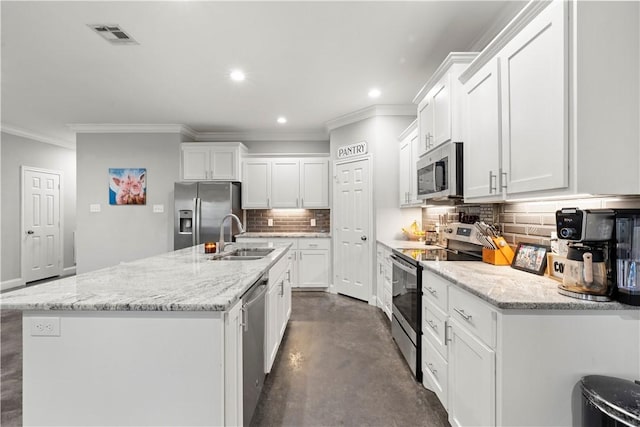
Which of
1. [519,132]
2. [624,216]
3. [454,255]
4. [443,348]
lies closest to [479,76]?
[519,132]

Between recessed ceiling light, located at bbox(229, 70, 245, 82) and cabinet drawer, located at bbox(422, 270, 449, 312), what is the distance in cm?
267

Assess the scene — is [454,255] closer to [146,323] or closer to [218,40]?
[146,323]

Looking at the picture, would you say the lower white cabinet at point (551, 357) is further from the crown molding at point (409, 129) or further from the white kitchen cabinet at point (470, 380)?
the crown molding at point (409, 129)

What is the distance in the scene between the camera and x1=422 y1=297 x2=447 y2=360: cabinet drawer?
6.06 ft

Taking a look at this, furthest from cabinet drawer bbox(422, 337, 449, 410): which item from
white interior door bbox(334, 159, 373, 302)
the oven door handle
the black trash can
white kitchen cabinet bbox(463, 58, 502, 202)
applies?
white interior door bbox(334, 159, 373, 302)

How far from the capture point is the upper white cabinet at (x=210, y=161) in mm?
5074

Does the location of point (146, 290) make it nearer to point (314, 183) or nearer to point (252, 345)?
point (252, 345)

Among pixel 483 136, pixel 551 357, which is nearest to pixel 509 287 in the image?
pixel 551 357

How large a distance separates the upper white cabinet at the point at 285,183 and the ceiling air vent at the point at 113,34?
274 cm

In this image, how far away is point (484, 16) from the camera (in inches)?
89.4

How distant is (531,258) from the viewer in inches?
72.3

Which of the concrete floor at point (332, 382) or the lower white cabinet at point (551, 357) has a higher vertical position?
the lower white cabinet at point (551, 357)

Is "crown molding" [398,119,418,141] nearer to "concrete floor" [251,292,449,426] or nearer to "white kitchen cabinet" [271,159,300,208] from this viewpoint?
"white kitchen cabinet" [271,159,300,208]

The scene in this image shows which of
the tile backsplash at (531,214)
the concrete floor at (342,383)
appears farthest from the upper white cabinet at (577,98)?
the concrete floor at (342,383)
